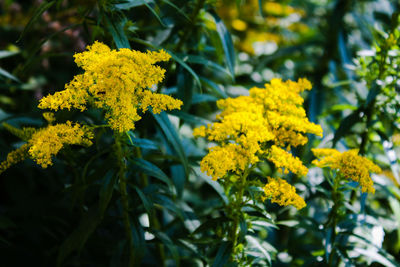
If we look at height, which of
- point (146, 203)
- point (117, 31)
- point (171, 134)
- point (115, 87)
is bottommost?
point (146, 203)

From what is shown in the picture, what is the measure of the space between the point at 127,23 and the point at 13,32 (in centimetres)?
219

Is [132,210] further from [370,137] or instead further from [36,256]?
[370,137]

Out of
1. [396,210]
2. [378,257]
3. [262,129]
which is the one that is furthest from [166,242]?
[396,210]

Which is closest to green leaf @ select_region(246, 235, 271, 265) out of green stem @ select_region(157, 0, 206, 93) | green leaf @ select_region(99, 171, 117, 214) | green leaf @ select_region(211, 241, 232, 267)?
green leaf @ select_region(211, 241, 232, 267)

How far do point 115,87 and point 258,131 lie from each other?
54 centimetres

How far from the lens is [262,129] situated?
1.34 m

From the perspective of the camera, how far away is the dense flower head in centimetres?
130

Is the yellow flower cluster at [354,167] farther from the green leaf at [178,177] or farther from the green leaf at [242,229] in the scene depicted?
the green leaf at [178,177]

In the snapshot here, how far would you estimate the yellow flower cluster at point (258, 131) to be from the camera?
1289 millimetres

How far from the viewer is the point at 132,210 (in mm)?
1656

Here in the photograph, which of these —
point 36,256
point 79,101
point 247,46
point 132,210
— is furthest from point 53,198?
point 247,46

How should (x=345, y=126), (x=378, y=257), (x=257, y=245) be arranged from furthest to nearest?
(x=345, y=126)
(x=378, y=257)
(x=257, y=245)

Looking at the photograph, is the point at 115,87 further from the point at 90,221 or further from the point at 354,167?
the point at 354,167

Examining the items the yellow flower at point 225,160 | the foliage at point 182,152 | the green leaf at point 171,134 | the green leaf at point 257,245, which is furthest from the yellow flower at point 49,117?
the green leaf at point 257,245
